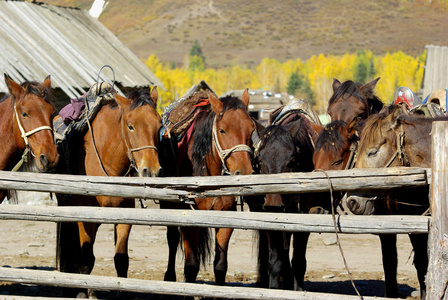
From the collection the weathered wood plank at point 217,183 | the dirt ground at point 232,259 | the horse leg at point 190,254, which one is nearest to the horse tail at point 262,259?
the dirt ground at point 232,259

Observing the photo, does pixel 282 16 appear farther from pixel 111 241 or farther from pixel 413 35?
pixel 111 241

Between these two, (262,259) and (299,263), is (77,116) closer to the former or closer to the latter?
(262,259)

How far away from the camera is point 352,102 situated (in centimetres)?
628

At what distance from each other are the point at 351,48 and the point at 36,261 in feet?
340

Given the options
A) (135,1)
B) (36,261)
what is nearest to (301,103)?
(36,261)

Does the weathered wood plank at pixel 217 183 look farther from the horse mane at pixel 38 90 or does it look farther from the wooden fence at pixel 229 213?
the horse mane at pixel 38 90

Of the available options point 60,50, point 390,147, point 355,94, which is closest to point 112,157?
point 390,147

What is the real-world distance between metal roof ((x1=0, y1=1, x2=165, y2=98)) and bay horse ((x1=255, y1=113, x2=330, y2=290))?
842cm

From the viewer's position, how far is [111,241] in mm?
9758

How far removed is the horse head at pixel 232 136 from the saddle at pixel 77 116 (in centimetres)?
123

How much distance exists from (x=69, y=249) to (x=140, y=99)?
1.78 meters

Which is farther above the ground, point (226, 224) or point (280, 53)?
point (280, 53)

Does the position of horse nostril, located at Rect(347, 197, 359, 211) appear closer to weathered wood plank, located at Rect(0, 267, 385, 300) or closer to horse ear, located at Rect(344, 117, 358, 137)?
weathered wood plank, located at Rect(0, 267, 385, 300)

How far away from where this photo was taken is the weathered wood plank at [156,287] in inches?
161
